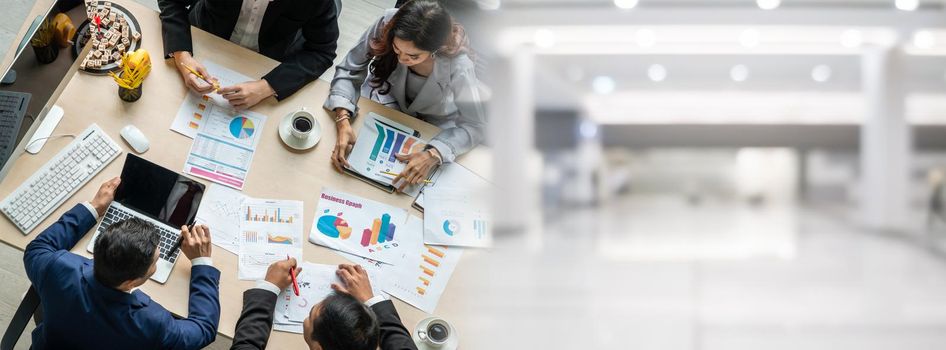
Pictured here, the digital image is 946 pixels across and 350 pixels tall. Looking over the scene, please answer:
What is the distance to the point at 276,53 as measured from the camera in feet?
3.12

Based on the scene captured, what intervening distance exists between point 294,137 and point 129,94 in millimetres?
248

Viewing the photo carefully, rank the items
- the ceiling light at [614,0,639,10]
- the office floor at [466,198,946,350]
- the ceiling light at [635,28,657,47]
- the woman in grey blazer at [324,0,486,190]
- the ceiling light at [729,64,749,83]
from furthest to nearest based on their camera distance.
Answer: the office floor at [466,198,946,350]
the ceiling light at [729,64,749,83]
the ceiling light at [635,28,657,47]
the ceiling light at [614,0,639,10]
the woman in grey blazer at [324,0,486,190]

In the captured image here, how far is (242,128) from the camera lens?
2.57ft

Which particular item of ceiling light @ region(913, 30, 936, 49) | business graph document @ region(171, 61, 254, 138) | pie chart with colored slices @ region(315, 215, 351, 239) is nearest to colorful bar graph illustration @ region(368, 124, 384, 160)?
pie chart with colored slices @ region(315, 215, 351, 239)

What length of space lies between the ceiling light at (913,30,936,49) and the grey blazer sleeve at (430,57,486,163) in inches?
38.0

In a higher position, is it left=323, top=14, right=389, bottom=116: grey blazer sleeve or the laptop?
left=323, top=14, right=389, bottom=116: grey blazer sleeve

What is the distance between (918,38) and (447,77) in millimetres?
1028

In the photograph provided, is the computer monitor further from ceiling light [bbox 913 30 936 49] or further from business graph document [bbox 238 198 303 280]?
ceiling light [bbox 913 30 936 49]

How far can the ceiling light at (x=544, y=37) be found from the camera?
0.91m

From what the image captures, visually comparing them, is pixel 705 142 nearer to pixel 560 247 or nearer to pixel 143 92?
pixel 143 92

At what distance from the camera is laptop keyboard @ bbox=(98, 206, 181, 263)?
0.71 metres

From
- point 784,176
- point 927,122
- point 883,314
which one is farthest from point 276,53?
point 883,314

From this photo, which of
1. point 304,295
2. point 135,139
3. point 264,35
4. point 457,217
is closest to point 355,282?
point 304,295

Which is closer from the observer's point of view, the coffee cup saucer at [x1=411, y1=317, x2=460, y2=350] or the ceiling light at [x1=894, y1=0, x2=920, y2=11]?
the coffee cup saucer at [x1=411, y1=317, x2=460, y2=350]
